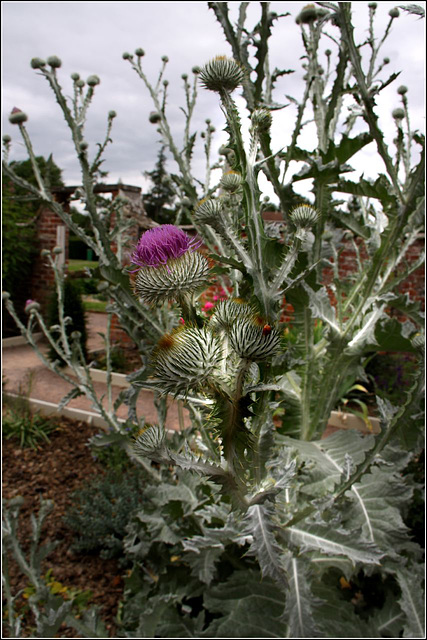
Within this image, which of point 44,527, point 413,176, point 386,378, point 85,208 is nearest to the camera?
point 413,176

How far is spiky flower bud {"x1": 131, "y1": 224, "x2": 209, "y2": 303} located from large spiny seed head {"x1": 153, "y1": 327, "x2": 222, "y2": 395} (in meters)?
0.13

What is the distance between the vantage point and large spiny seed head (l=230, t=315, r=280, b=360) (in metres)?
0.89

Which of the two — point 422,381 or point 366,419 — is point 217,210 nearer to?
point 422,381

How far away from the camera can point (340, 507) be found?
2020 millimetres

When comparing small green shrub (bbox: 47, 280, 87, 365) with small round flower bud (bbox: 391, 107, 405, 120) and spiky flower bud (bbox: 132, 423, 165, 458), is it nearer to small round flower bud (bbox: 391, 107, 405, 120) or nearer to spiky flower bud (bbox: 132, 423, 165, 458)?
small round flower bud (bbox: 391, 107, 405, 120)

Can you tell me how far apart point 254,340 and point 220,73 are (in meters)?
0.73

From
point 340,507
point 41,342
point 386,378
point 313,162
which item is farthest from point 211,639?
point 41,342

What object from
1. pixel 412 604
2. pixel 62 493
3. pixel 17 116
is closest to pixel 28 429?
pixel 62 493

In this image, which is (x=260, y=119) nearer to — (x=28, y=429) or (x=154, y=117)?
(x=154, y=117)

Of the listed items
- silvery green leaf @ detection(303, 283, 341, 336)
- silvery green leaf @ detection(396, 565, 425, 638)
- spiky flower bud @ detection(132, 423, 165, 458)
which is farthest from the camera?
silvery green leaf @ detection(303, 283, 341, 336)

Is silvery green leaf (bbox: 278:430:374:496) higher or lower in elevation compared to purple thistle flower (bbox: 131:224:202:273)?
lower

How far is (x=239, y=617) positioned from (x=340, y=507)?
24.2 inches

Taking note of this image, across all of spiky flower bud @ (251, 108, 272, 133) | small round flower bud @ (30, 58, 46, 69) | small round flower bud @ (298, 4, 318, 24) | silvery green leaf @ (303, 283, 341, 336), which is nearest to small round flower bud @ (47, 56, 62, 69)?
small round flower bud @ (30, 58, 46, 69)

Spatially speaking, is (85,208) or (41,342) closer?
(85,208)
